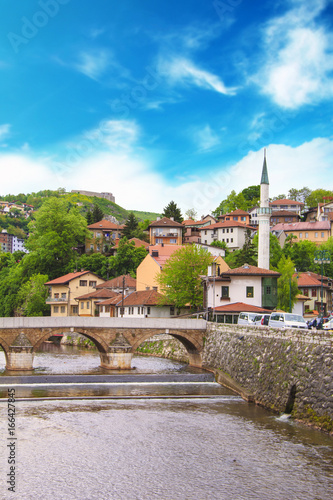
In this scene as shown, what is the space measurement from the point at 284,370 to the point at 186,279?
33.1 metres

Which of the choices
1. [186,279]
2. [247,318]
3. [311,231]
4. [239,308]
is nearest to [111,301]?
[186,279]

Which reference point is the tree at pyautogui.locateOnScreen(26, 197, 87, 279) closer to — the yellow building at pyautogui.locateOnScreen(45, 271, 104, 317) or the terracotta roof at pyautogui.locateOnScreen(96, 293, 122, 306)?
the yellow building at pyautogui.locateOnScreen(45, 271, 104, 317)

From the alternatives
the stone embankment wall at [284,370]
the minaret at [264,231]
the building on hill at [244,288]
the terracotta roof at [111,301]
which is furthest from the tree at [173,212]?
the stone embankment wall at [284,370]

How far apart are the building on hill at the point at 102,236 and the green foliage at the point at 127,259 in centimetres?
1964

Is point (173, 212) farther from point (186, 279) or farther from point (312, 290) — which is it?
point (186, 279)

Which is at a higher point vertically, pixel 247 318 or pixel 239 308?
pixel 239 308

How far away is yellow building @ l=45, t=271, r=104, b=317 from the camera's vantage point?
273 feet

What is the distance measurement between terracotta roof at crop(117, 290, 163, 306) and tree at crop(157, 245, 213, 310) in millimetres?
2460

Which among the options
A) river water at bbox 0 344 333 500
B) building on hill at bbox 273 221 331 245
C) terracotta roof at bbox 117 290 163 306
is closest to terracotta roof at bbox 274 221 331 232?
building on hill at bbox 273 221 331 245

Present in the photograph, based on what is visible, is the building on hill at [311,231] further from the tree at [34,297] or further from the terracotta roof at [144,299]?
the terracotta roof at [144,299]

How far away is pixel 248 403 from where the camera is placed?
31.6 meters

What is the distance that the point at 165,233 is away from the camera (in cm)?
10931

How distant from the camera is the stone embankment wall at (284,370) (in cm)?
2481

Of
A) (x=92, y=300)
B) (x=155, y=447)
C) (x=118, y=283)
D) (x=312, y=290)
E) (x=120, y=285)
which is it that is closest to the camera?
(x=155, y=447)
